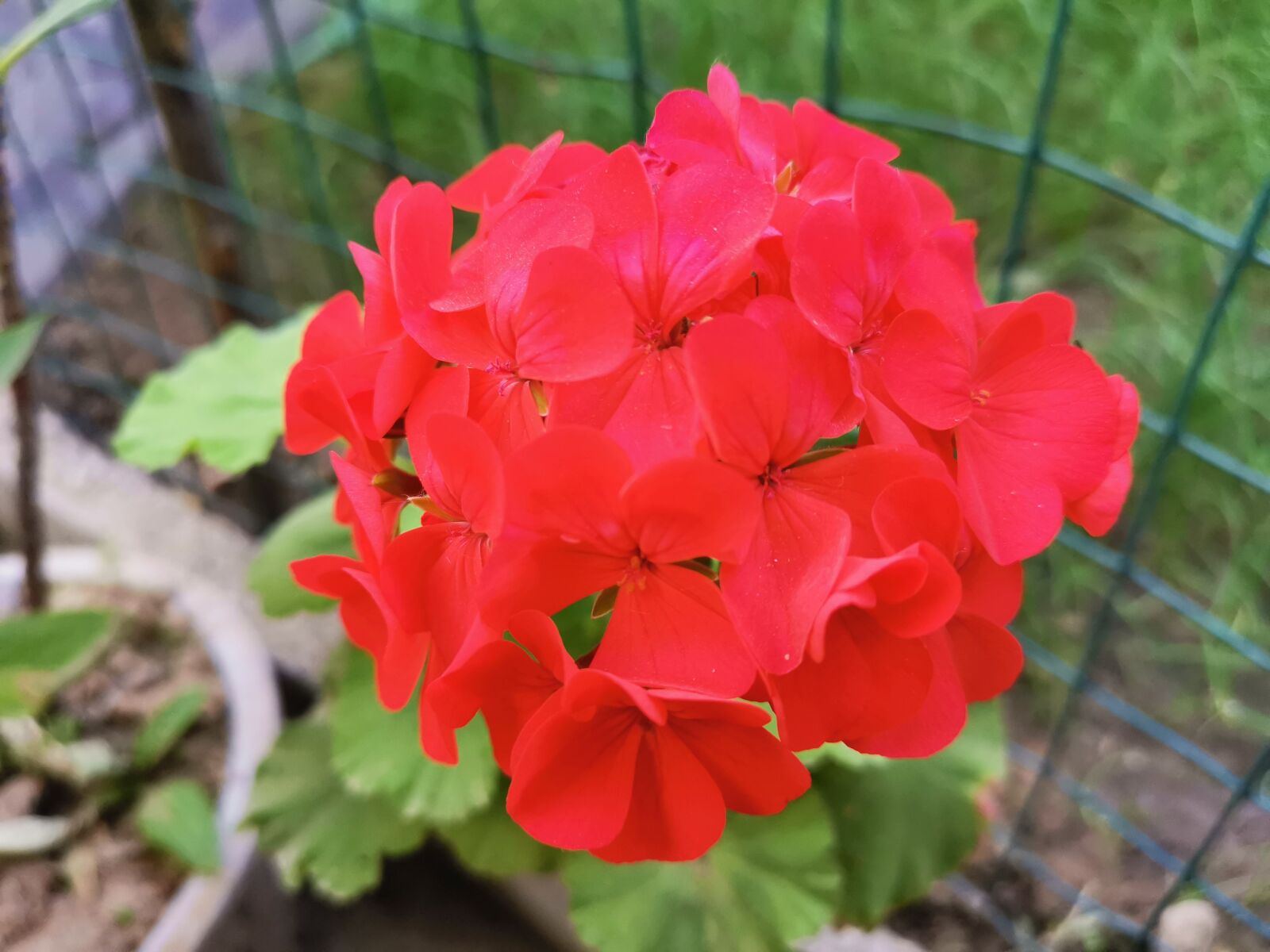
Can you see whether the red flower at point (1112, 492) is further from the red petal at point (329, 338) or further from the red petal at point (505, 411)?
the red petal at point (329, 338)

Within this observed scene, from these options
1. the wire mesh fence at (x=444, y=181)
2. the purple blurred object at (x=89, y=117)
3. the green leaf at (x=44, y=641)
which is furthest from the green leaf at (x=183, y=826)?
the purple blurred object at (x=89, y=117)

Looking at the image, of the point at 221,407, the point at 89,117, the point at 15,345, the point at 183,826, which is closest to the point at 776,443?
the point at 15,345

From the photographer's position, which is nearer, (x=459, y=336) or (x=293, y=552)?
(x=459, y=336)

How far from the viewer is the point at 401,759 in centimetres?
82

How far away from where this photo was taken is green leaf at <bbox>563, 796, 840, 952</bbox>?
29.4 inches

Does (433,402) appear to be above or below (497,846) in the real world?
above

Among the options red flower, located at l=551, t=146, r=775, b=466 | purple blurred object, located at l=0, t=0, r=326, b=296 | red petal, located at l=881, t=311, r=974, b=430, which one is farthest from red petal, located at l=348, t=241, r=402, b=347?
purple blurred object, located at l=0, t=0, r=326, b=296

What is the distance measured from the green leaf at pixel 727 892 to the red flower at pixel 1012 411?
0.42 metres

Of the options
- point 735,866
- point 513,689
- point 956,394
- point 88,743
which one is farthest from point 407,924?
point 956,394

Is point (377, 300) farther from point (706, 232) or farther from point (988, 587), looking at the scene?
point (988, 587)

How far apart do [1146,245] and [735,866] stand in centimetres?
100

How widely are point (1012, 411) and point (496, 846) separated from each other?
571 mm

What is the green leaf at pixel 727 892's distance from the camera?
2.45 feet

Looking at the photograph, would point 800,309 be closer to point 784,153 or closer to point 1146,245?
point 784,153
